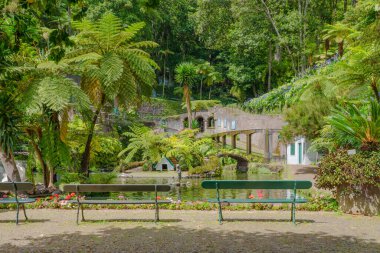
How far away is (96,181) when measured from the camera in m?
13.4

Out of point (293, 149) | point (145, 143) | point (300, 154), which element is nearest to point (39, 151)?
point (145, 143)

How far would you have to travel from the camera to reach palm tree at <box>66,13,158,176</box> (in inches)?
454

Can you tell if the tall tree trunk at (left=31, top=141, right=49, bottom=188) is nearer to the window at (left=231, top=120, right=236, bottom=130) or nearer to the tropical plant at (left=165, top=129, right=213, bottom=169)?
the tropical plant at (left=165, top=129, right=213, bottom=169)

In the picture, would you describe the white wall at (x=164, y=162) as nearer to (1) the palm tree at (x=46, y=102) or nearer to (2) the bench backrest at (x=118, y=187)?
(1) the palm tree at (x=46, y=102)

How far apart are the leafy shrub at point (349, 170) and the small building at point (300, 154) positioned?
19.1 m

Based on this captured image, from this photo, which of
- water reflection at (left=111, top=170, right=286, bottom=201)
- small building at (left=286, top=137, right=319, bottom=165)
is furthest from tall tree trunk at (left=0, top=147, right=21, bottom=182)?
small building at (left=286, top=137, right=319, bottom=165)

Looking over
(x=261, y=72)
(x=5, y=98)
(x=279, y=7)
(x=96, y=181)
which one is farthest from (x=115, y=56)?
(x=261, y=72)

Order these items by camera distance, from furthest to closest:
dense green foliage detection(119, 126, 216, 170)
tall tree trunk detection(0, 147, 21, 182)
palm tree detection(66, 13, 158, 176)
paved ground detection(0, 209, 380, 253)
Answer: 1. dense green foliage detection(119, 126, 216, 170)
2. tall tree trunk detection(0, 147, 21, 182)
3. palm tree detection(66, 13, 158, 176)
4. paved ground detection(0, 209, 380, 253)

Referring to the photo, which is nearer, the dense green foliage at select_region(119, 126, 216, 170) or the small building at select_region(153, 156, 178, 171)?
the dense green foliage at select_region(119, 126, 216, 170)

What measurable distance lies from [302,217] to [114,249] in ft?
14.0

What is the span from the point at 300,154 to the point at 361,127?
21.4m

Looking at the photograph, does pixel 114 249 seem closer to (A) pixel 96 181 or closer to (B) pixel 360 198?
(B) pixel 360 198

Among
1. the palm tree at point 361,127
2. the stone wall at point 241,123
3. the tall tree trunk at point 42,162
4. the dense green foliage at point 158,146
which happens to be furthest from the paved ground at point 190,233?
the stone wall at point 241,123

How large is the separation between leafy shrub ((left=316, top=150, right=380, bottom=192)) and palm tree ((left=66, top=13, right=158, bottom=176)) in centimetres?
515
